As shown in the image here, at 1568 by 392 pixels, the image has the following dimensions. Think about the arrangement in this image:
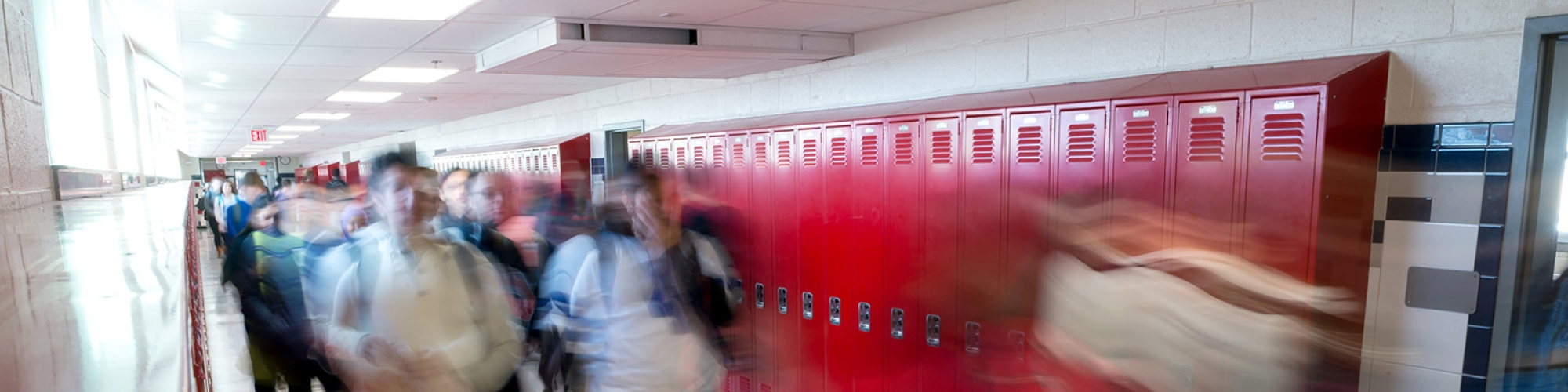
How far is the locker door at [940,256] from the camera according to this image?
363 cm

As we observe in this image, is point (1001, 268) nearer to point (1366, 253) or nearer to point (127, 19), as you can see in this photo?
point (1366, 253)

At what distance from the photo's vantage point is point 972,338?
359 cm

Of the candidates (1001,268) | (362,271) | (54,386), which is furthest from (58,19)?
(1001,268)

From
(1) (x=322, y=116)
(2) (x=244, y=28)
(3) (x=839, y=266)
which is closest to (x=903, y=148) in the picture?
(3) (x=839, y=266)

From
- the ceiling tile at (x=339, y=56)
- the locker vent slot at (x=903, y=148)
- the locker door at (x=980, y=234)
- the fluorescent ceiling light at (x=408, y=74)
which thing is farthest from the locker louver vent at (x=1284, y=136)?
the fluorescent ceiling light at (x=408, y=74)

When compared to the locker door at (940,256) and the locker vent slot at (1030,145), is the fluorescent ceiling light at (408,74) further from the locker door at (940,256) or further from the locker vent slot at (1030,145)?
the locker vent slot at (1030,145)

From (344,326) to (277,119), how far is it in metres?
11.1

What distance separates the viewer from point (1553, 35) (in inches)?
96.1

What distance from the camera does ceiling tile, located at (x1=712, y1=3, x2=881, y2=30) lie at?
3959 millimetres

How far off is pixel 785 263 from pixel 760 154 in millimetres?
726

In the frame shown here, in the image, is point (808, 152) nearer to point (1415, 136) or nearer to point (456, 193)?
point (456, 193)

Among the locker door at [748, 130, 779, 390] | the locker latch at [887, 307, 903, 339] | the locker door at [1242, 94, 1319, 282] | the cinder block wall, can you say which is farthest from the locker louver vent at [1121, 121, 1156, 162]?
the cinder block wall

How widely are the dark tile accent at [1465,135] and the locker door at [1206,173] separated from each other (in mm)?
729

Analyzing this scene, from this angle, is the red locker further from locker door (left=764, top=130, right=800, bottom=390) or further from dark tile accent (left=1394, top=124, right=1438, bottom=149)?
dark tile accent (left=1394, top=124, right=1438, bottom=149)
